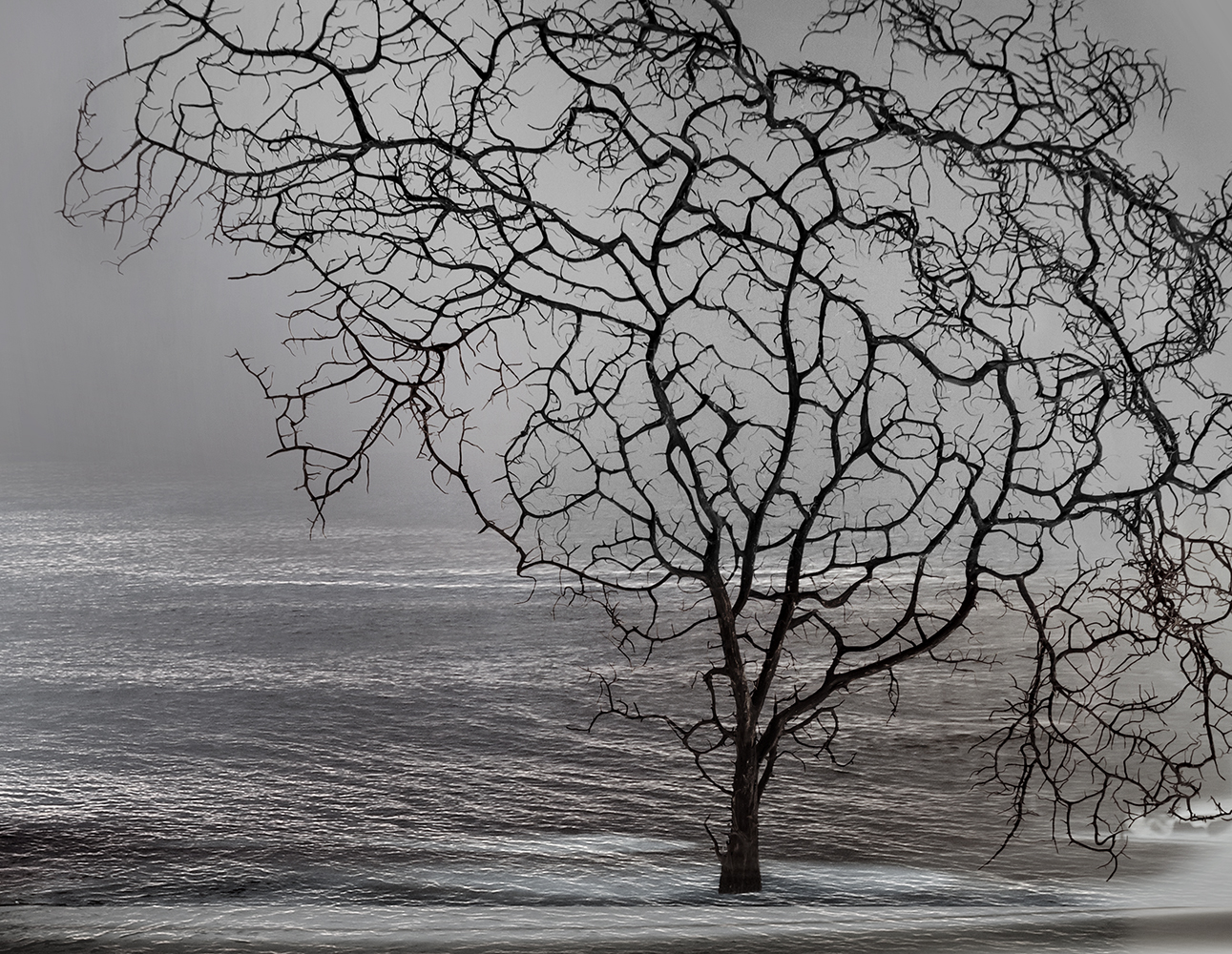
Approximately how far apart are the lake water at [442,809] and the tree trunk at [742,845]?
0.04 metres

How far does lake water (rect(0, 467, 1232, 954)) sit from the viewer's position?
1695 mm

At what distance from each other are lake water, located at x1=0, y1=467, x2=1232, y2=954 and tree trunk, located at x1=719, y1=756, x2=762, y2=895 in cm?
4

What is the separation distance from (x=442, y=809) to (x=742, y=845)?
3.86 ft

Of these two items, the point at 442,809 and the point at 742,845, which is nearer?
the point at 742,845

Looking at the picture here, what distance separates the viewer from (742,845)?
1.93 metres

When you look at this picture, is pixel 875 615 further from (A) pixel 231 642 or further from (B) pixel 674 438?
(B) pixel 674 438

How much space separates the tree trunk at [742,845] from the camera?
6.11 ft

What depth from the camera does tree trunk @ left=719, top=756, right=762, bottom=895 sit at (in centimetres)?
186

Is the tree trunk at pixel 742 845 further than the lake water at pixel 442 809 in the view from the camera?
Yes

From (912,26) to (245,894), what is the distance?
193 centimetres

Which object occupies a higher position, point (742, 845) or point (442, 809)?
point (742, 845)

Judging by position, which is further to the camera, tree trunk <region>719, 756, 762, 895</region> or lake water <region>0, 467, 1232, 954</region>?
tree trunk <region>719, 756, 762, 895</region>

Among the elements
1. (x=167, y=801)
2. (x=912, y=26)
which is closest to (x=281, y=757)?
(x=167, y=801)

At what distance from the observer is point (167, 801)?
304cm
